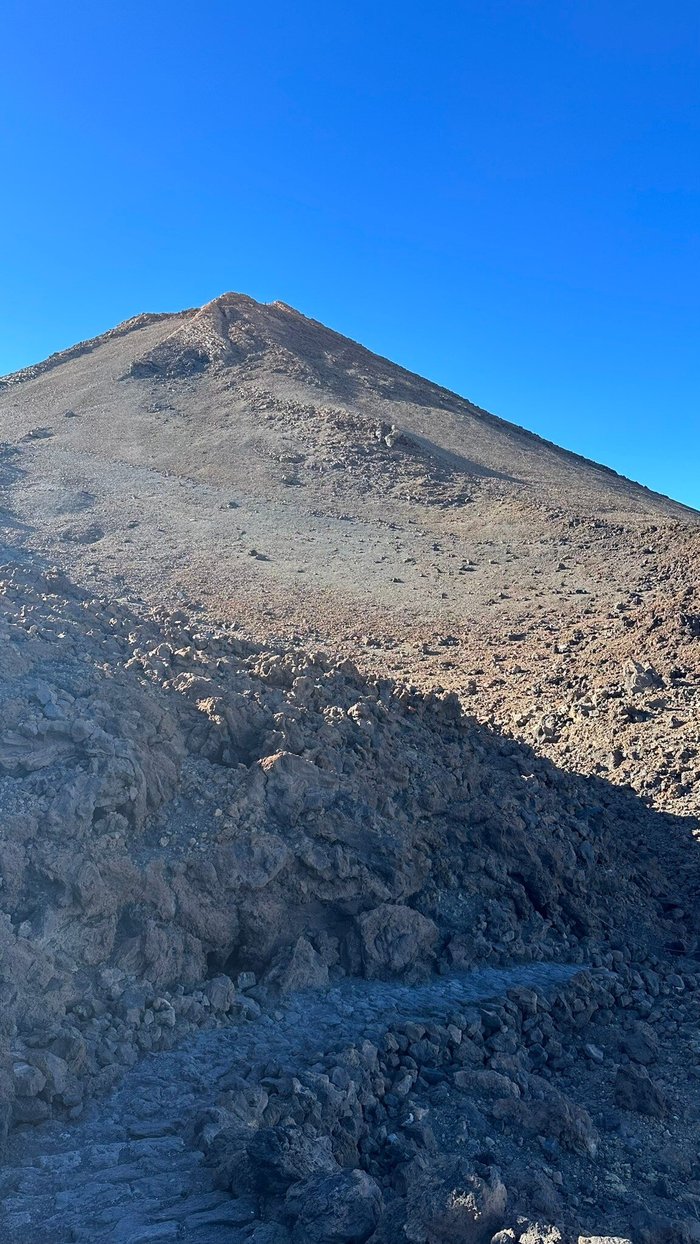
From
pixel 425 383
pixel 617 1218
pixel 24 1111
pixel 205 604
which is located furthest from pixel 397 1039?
pixel 425 383

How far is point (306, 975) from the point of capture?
15.9 ft

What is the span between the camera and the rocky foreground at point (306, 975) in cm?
338

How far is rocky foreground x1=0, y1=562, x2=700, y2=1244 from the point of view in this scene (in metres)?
3.38

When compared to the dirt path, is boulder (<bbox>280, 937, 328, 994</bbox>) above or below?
above

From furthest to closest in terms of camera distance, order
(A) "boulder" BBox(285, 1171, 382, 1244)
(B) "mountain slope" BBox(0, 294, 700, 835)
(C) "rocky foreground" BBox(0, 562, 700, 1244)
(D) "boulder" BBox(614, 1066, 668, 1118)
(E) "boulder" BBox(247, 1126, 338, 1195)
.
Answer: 1. (B) "mountain slope" BBox(0, 294, 700, 835)
2. (D) "boulder" BBox(614, 1066, 668, 1118)
3. (C) "rocky foreground" BBox(0, 562, 700, 1244)
4. (E) "boulder" BBox(247, 1126, 338, 1195)
5. (A) "boulder" BBox(285, 1171, 382, 1244)

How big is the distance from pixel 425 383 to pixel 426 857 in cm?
3328

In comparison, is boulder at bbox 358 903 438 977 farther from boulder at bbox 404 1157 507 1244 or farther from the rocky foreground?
boulder at bbox 404 1157 507 1244

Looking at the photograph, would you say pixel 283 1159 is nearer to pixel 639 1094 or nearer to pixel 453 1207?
pixel 453 1207

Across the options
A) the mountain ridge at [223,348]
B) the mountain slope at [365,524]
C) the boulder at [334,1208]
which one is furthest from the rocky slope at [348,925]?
the mountain ridge at [223,348]

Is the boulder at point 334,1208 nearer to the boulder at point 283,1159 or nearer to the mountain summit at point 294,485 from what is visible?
the boulder at point 283,1159

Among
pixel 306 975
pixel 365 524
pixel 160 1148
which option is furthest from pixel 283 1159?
pixel 365 524

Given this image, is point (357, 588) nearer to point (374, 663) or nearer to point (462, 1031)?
point (374, 663)

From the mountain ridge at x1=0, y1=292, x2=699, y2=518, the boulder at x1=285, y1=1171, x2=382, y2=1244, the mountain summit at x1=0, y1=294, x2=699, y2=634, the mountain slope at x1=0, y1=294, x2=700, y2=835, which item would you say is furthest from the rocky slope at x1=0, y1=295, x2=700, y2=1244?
the mountain ridge at x1=0, y1=292, x2=699, y2=518

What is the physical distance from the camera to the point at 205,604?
52.7 feet
